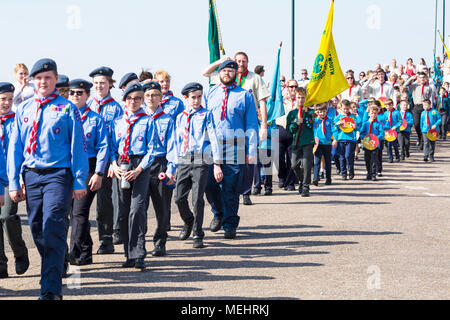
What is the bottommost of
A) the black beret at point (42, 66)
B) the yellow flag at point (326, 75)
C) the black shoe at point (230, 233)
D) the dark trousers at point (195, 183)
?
the black shoe at point (230, 233)

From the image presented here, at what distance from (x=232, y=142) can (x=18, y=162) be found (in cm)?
382

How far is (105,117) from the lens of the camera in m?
8.88

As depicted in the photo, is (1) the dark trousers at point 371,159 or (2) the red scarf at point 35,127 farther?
(1) the dark trousers at point 371,159

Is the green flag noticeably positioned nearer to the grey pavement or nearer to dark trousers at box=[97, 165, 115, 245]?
the grey pavement

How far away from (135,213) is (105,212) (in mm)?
1363

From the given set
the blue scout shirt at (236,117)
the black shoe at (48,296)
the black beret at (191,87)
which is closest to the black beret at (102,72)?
the black beret at (191,87)

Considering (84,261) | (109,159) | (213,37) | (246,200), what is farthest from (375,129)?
(84,261)

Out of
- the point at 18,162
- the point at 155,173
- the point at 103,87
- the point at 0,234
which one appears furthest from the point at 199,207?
the point at 18,162

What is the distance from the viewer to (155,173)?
8.46 meters

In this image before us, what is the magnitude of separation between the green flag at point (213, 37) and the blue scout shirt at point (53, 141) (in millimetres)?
6926

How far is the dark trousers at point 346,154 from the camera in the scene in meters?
17.8

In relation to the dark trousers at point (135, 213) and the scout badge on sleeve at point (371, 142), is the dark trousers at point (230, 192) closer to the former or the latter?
the dark trousers at point (135, 213)
